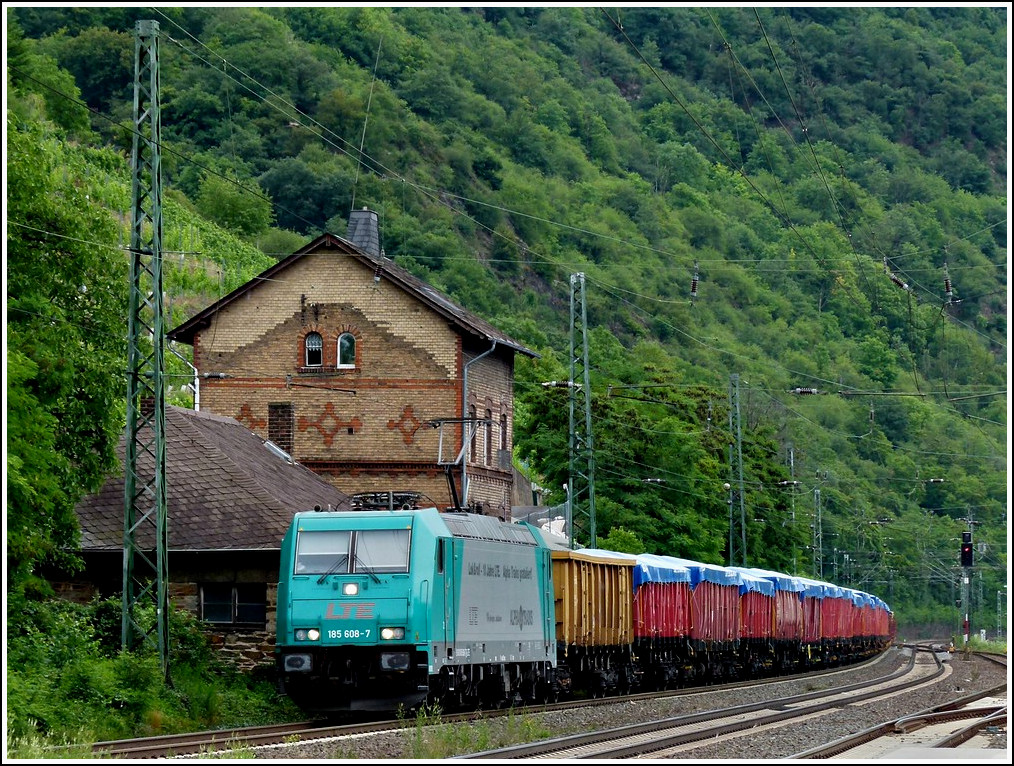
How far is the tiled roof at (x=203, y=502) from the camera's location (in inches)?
1196

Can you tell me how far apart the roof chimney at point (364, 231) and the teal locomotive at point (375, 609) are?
28.7m

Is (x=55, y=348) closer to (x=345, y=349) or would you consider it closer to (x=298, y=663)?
(x=298, y=663)

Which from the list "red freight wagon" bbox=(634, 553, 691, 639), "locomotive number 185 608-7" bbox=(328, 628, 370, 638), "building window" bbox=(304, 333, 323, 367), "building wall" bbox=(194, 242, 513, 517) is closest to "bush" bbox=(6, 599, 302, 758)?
"locomotive number 185 608-7" bbox=(328, 628, 370, 638)

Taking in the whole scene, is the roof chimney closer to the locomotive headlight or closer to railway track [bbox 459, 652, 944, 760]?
railway track [bbox 459, 652, 944, 760]

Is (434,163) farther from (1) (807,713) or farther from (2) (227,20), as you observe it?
(1) (807,713)

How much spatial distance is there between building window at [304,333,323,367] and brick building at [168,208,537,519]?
42 millimetres

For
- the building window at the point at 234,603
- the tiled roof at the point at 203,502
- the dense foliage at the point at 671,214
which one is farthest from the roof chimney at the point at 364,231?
the building window at the point at 234,603

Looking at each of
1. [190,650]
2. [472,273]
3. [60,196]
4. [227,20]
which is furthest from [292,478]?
[227,20]

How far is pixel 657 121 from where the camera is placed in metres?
172

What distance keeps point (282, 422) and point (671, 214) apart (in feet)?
364

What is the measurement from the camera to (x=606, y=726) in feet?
80.5

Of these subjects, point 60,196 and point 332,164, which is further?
point 332,164

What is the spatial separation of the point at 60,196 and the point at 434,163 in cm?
10345

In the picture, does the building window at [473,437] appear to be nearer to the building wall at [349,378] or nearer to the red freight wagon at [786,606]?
the building wall at [349,378]
